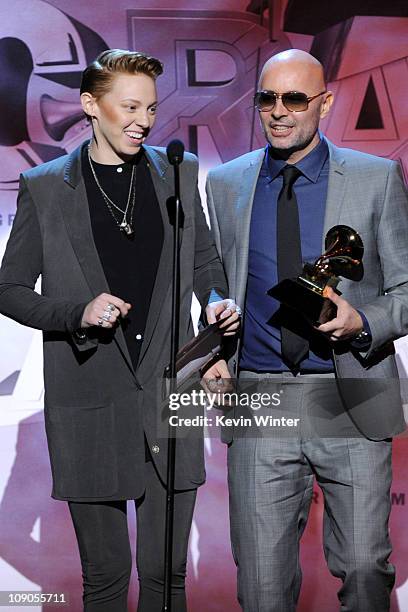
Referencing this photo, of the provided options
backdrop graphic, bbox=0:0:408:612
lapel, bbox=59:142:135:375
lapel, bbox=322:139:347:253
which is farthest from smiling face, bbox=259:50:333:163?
backdrop graphic, bbox=0:0:408:612

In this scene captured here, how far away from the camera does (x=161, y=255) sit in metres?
3.04

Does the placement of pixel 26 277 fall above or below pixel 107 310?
above

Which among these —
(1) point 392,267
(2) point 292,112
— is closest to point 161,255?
(2) point 292,112

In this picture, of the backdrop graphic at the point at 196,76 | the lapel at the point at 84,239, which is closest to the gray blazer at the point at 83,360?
the lapel at the point at 84,239

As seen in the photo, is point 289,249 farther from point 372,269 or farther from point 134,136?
point 134,136

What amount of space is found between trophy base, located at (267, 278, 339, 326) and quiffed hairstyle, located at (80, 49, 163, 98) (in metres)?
0.74

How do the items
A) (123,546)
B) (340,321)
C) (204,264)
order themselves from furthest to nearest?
1. (204,264)
2. (123,546)
3. (340,321)

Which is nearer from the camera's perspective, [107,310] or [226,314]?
[107,310]

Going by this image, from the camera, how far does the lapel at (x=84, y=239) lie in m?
2.99

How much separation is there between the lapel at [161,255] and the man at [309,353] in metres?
0.23

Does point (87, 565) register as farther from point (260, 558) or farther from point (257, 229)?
point (257, 229)

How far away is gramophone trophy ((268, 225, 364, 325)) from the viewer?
283cm

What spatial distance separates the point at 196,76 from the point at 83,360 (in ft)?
4.84

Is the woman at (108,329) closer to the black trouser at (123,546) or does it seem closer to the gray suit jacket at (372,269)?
the black trouser at (123,546)
